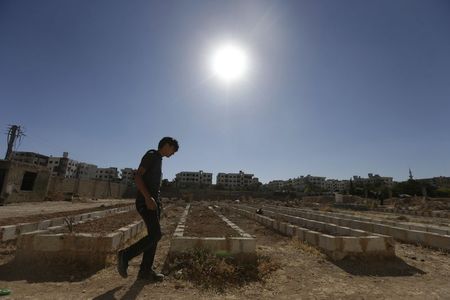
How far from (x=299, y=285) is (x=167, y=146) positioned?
8.14ft

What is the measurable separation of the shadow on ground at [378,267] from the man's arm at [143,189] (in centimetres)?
309

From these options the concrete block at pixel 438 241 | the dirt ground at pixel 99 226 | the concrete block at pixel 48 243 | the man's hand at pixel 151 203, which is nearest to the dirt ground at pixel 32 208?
the dirt ground at pixel 99 226

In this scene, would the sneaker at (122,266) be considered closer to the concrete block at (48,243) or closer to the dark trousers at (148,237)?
the dark trousers at (148,237)

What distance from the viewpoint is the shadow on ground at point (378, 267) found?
14.0 feet

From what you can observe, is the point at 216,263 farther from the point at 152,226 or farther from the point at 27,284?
the point at 27,284

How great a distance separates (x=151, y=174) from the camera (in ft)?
12.2

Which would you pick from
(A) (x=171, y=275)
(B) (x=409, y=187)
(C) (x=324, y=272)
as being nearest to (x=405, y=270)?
(C) (x=324, y=272)

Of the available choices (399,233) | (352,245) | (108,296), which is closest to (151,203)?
(108,296)

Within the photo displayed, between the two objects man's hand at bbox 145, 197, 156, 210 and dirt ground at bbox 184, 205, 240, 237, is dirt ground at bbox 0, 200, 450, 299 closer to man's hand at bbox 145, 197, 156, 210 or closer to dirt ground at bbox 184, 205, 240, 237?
man's hand at bbox 145, 197, 156, 210

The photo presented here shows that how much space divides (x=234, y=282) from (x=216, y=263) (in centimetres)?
45

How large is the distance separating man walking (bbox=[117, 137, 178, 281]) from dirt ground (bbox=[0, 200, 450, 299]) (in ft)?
0.61

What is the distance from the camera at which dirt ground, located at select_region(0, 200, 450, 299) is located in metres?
3.17

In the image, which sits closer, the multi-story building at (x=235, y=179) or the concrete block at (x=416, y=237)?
the concrete block at (x=416, y=237)

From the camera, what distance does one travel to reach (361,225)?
9711 millimetres
